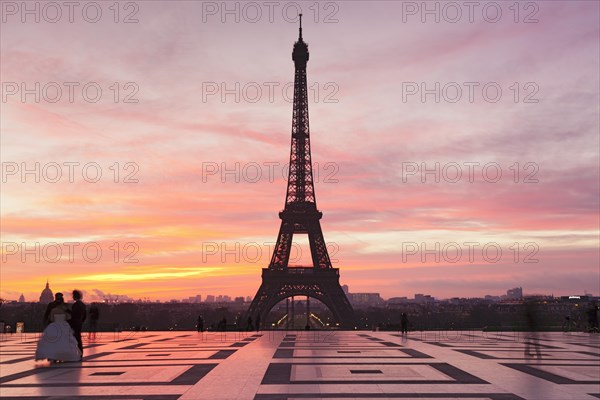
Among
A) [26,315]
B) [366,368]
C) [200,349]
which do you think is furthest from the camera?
[26,315]

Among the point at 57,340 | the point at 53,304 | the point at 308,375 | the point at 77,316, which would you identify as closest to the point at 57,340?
the point at 57,340

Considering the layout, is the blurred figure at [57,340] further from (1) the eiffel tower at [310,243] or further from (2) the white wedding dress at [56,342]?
(1) the eiffel tower at [310,243]

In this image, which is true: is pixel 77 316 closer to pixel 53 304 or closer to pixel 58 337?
pixel 53 304

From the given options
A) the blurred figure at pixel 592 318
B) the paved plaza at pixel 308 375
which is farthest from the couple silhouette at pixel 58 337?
the blurred figure at pixel 592 318

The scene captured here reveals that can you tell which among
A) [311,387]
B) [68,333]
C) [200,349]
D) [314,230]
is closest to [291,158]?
[314,230]

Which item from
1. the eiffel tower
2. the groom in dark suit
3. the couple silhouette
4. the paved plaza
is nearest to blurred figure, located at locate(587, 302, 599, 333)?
the paved plaza

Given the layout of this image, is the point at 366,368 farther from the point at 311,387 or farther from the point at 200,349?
the point at 200,349
